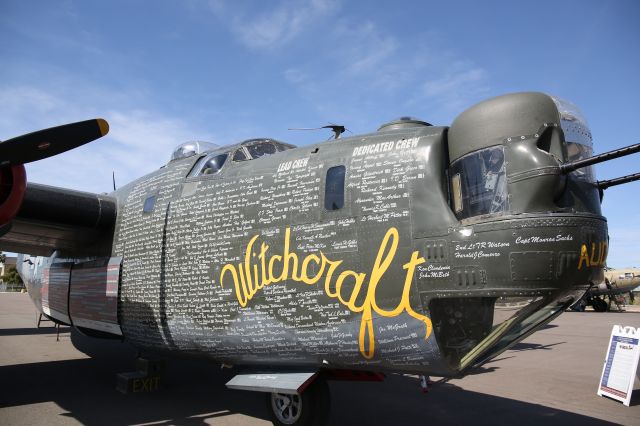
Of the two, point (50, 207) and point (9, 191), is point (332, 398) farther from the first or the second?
point (50, 207)

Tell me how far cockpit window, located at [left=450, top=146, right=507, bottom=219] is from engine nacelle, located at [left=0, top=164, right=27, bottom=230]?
21.6ft

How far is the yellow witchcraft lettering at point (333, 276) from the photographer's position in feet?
16.1

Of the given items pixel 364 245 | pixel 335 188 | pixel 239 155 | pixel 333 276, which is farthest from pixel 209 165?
pixel 364 245

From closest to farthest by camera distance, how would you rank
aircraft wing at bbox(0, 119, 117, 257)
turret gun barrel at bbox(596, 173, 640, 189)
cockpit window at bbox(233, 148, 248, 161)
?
turret gun barrel at bbox(596, 173, 640, 189)
aircraft wing at bbox(0, 119, 117, 257)
cockpit window at bbox(233, 148, 248, 161)

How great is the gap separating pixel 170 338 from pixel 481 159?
17.7ft

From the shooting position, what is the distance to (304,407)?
5.79m

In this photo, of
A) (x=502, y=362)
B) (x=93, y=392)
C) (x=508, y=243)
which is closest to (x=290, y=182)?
(x=508, y=243)

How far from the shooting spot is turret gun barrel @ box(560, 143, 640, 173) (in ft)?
12.7

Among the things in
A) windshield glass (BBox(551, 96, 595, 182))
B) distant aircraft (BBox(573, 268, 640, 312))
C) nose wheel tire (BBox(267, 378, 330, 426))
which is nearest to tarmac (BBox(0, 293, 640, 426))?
nose wheel tire (BBox(267, 378, 330, 426))

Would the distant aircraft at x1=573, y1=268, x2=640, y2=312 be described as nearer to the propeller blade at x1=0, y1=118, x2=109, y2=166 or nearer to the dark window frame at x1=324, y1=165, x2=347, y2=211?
the dark window frame at x1=324, y1=165, x2=347, y2=211

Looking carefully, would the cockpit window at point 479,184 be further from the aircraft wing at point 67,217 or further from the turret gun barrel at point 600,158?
the aircraft wing at point 67,217

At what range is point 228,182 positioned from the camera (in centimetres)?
680

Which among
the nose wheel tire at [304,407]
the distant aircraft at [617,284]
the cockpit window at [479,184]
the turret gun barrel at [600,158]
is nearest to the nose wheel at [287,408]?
the nose wheel tire at [304,407]

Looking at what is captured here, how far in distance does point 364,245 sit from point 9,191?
5.76 metres
